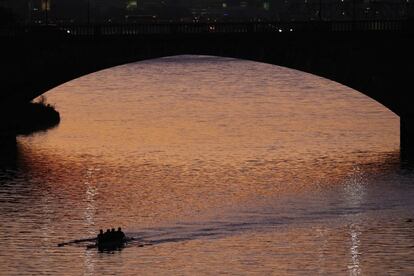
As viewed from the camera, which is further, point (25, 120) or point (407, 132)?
point (25, 120)

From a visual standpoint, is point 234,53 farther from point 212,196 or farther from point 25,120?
point 212,196

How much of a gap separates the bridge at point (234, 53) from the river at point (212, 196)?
4719 millimetres

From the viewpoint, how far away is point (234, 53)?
13962 centimetres

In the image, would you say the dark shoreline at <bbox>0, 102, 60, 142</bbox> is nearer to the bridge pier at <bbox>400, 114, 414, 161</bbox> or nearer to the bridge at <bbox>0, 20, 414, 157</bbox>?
the bridge at <bbox>0, 20, 414, 157</bbox>

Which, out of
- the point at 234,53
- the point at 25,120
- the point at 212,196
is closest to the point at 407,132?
the point at 234,53

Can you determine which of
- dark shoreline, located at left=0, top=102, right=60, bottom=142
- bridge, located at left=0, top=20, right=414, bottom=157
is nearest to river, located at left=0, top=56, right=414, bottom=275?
dark shoreline, located at left=0, top=102, right=60, bottom=142

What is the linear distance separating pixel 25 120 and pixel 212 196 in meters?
39.7

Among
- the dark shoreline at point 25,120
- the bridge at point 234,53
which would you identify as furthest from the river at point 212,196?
the bridge at point 234,53

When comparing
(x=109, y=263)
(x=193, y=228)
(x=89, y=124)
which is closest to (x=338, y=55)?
(x=89, y=124)

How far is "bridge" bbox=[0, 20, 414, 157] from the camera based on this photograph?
138 m

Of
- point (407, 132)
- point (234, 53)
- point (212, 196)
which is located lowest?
point (212, 196)

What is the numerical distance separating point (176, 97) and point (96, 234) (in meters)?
96.6

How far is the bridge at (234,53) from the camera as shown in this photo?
138 m

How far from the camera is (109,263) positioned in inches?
3789
